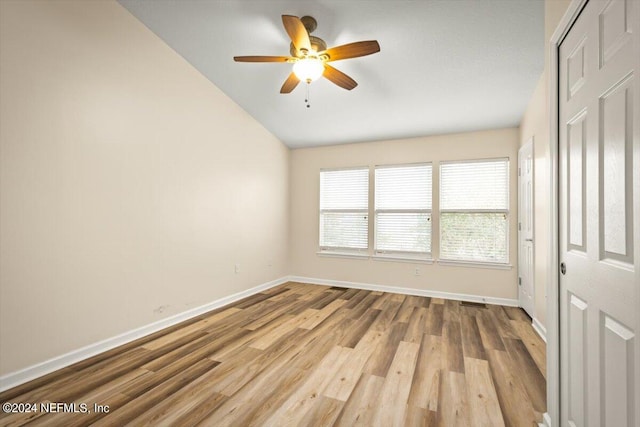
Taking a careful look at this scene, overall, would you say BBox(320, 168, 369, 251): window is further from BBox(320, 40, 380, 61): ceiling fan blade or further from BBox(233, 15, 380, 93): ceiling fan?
BBox(320, 40, 380, 61): ceiling fan blade

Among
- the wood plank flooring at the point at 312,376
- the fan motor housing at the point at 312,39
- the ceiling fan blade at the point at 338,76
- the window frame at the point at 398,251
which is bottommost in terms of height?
the wood plank flooring at the point at 312,376

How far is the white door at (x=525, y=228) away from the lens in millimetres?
3377

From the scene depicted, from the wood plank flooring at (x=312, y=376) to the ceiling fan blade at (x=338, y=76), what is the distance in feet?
8.04

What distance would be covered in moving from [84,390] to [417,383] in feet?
7.67

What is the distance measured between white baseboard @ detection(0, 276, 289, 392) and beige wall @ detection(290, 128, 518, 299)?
6.15ft

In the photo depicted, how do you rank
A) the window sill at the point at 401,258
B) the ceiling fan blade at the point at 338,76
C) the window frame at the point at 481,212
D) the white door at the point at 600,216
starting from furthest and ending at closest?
the window sill at the point at 401,258 → the window frame at the point at 481,212 → the ceiling fan blade at the point at 338,76 → the white door at the point at 600,216

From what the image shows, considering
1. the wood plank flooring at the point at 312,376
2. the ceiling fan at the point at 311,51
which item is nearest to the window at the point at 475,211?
the wood plank flooring at the point at 312,376

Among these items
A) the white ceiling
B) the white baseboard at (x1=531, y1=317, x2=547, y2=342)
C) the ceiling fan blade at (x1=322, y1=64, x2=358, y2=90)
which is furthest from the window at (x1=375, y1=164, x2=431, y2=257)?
the ceiling fan blade at (x1=322, y1=64, x2=358, y2=90)

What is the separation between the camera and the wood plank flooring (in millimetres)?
1775

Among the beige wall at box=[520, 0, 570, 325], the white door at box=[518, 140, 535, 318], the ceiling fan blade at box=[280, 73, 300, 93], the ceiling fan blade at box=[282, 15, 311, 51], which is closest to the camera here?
the ceiling fan blade at box=[282, 15, 311, 51]

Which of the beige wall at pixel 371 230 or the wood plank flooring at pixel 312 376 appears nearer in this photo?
the wood plank flooring at pixel 312 376

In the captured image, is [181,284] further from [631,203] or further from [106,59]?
[631,203]

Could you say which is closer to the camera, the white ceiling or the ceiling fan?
the ceiling fan

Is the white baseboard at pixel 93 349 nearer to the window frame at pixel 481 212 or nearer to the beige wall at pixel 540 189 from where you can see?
the window frame at pixel 481 212
